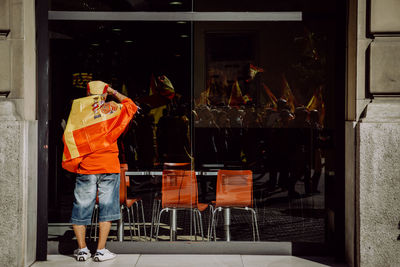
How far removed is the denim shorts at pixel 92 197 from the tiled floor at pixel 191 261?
515 mm

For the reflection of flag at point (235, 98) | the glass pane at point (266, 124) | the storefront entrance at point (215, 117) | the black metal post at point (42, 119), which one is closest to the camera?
the black metal post at point (42, 119)

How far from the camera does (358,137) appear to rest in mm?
5789

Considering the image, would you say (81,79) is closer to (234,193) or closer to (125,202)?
(125,202)

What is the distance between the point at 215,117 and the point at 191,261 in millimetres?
3407

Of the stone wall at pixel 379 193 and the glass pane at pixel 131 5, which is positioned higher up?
the glass pane at pixel 131 5

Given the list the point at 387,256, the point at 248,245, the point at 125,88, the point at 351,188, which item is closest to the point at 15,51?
the point at 125,88

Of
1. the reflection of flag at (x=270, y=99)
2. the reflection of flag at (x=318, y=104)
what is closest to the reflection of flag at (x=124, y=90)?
the reflection of flag at (x=270, y=99)

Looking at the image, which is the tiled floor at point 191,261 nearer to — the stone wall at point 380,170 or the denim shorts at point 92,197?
the denim shorts at point 92,197

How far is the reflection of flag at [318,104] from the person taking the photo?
7355 millimetres

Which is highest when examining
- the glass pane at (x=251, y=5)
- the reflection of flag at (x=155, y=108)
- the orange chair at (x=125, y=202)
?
the glass pane at (x=251, y=5)

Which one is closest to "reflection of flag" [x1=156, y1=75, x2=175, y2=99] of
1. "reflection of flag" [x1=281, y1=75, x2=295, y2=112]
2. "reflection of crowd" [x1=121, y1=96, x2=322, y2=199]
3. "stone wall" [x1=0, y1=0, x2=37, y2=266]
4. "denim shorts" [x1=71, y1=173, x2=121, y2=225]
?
"reflection of crowd" [x1=121, y1=96, x2=322, y2=199]

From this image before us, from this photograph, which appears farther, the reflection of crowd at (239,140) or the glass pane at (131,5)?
the reflection of crowd at (239,140)

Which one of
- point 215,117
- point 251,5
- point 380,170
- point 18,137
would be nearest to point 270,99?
point 215,117

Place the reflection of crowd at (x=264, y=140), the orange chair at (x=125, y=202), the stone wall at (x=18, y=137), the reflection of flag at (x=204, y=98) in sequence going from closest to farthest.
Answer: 1. the stone wall at (x=18, y=137)
2. the orange chair at (x=125, y=202)
3. the reflection of crowd at (x=264, y=140)
4. the reflection of flag at (x=204, y=98)
